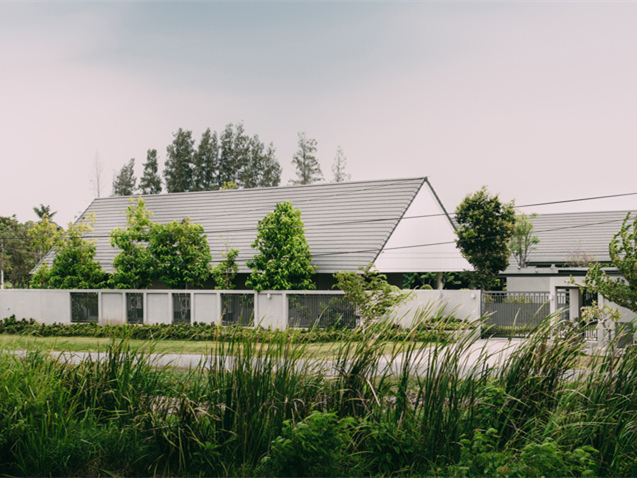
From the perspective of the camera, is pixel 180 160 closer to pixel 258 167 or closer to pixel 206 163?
pixel 206 163

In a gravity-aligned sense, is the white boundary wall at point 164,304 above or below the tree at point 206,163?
below

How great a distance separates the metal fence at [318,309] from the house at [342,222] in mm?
3644

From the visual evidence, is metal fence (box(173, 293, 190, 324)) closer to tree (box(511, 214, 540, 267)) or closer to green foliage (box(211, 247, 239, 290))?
green foliage (box(211, 247, 239, 290))

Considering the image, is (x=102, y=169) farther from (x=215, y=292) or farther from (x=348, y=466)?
(x=348, y=466)

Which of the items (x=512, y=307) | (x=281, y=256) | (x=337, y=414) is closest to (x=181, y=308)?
(x=281, y=256)

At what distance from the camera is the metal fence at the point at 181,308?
938 inches

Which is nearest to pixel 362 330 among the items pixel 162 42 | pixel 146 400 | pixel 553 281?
pixel 146 400

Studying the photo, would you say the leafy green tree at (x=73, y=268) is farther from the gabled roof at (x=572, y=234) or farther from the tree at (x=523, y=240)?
the gabled roof at (x=572, y=234)

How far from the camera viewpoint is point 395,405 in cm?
562

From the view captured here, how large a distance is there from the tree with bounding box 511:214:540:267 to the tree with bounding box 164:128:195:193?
32185 mm

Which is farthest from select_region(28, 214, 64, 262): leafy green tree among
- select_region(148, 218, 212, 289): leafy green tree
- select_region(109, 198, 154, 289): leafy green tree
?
select_region(148, 218, 212, 289): leafy green tree

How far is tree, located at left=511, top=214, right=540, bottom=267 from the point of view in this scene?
4191cm

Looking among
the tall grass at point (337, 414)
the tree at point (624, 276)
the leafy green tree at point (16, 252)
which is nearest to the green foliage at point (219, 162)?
the leafy green tree at point (16, 252)

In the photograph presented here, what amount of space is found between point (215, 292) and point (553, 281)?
12.7m
